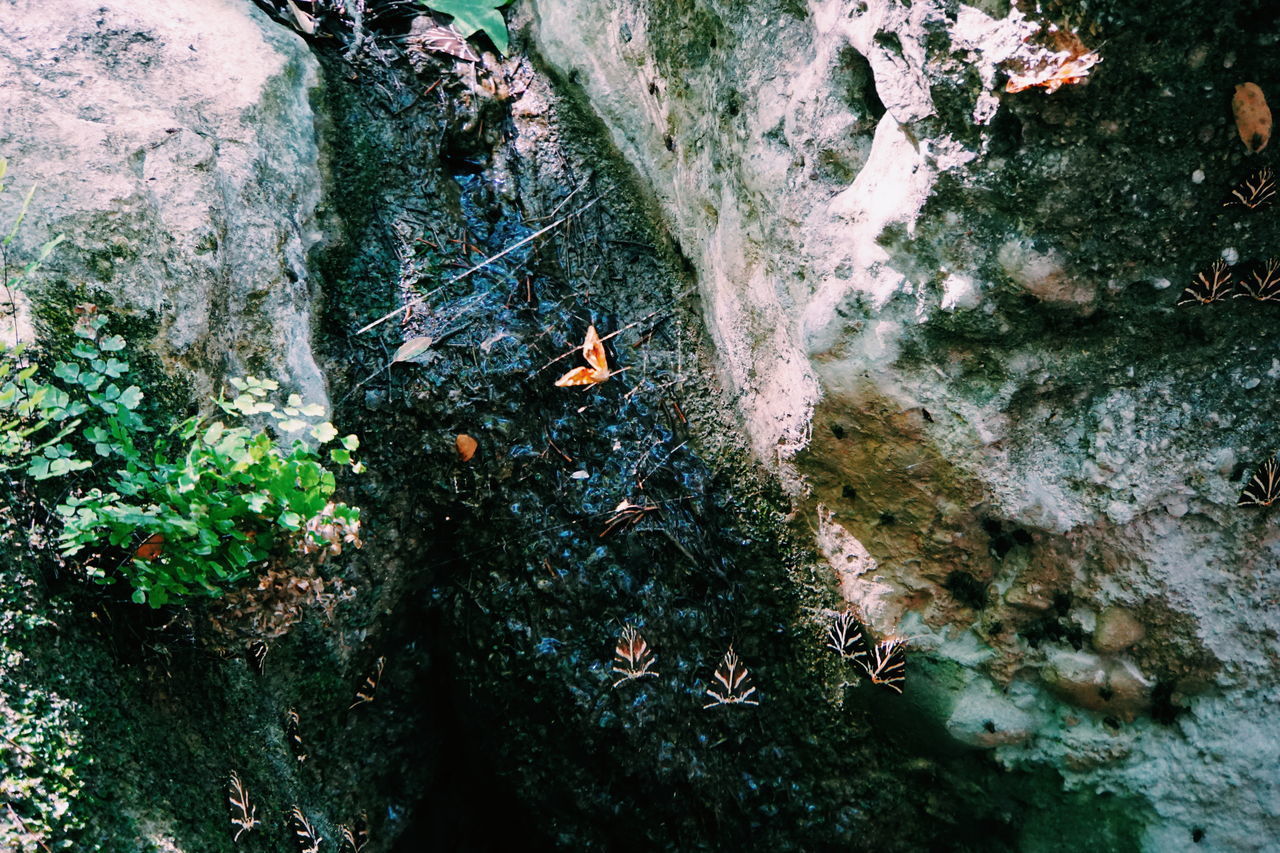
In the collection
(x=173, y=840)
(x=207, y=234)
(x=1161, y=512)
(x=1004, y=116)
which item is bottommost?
(x=173, y=840)

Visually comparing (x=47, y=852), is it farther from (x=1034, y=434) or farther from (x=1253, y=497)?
(x=1253, y=497)

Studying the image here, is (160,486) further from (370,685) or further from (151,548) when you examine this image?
(370,685)

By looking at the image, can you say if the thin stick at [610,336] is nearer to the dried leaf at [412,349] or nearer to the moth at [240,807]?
the dried leaf at [412,349]

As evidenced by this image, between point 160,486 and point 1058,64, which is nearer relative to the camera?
point 1058,64

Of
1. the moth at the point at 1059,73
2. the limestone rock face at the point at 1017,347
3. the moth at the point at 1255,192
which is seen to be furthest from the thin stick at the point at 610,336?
the moth at the point at 1255,192

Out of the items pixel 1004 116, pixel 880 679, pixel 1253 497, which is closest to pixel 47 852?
pixel 880 679

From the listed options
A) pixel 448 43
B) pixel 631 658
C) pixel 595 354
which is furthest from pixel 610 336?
pixel 448 43
